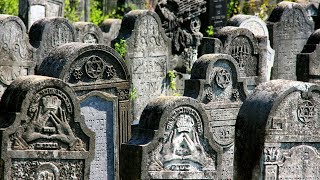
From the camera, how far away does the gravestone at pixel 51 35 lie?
16.7m

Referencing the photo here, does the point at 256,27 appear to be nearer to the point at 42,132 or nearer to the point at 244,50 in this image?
the point at 244,50

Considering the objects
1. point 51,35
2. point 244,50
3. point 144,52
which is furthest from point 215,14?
point 51,35

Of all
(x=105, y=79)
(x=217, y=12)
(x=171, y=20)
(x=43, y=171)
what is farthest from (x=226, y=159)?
(x=217, y=12)

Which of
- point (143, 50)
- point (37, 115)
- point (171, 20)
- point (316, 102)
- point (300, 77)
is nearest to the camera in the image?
point (37, 115)

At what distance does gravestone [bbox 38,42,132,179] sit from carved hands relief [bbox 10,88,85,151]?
2.01m

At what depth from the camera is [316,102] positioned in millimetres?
12016

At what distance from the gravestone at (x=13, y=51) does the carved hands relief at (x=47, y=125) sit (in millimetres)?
5301

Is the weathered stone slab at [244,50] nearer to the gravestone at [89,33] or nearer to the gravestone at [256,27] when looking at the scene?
the gravestone at [256,27]

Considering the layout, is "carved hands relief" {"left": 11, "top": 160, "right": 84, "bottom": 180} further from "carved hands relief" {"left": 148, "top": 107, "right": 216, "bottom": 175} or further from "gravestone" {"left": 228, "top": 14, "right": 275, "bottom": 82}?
"gravestone" {"left": 228, "top": 14, "right": 275, "bottom": 82}

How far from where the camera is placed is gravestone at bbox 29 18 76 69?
16719 mm

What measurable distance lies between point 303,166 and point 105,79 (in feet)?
9.48

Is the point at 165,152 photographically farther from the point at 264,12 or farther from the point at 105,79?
the point at 264,12

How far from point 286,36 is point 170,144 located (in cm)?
817

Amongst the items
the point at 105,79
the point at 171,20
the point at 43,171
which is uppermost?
the point at 171,20
